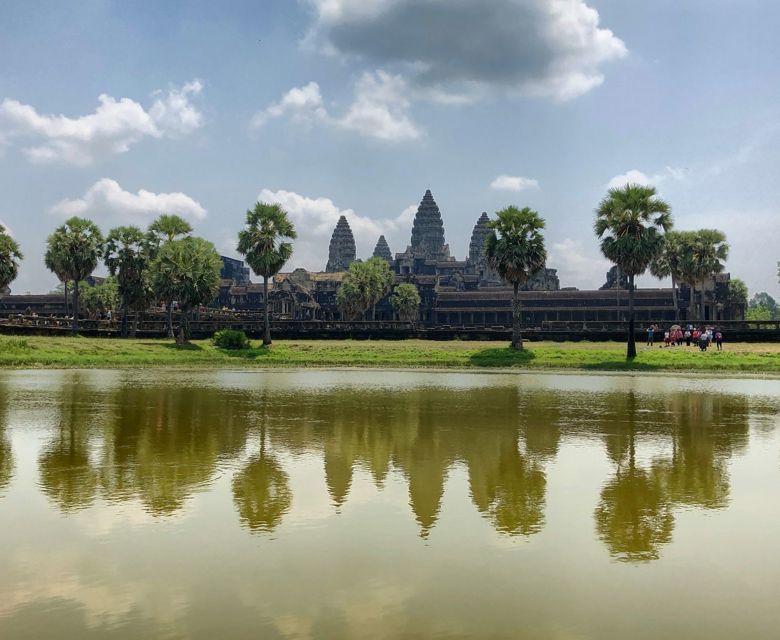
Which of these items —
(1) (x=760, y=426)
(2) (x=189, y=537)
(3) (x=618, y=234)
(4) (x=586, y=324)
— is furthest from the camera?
(4) (x=586, y=324)

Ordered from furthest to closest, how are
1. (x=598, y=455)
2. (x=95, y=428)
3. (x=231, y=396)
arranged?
1. (x=231, y=396)
2. (x=95, y=428)
3. (x=598, y=455)

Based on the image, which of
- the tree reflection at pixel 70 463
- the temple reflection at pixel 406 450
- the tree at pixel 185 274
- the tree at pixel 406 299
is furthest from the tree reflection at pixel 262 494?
the tree at pixel 406 299

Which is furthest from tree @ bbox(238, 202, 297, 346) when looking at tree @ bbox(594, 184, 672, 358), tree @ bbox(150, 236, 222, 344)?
tree @ bbox(594, 184, 672, 358)

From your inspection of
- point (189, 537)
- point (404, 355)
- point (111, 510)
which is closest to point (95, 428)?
point (111, 510)

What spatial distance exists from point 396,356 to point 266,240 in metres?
17.6

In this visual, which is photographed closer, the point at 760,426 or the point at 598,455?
the point at 598,455

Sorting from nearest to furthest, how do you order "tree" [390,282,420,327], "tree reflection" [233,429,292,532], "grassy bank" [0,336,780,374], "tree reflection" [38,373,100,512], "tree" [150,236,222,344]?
"tree reflection" [233,429,292,532], "tree reflection" [38,373,100,512], "grassy bank" [0,336,780,374], "tree" [150,236,222,344], "tree" [390,282,420,327]

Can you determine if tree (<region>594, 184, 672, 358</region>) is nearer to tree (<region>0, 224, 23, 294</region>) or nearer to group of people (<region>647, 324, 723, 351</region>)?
group of people (<region>647, 324, 723, 351</region>)

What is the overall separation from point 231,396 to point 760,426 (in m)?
16.5

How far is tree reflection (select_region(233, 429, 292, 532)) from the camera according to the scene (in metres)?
9.19

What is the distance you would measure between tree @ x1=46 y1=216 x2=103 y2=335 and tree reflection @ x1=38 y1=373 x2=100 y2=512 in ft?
154

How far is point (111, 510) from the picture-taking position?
31.5 ft

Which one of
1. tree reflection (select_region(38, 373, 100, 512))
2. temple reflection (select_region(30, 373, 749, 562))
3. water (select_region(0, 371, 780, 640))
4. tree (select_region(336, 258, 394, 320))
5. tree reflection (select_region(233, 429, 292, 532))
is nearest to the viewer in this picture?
water (select_region(0, 371, 780, 640))

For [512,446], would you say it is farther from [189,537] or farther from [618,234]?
[618,234]
